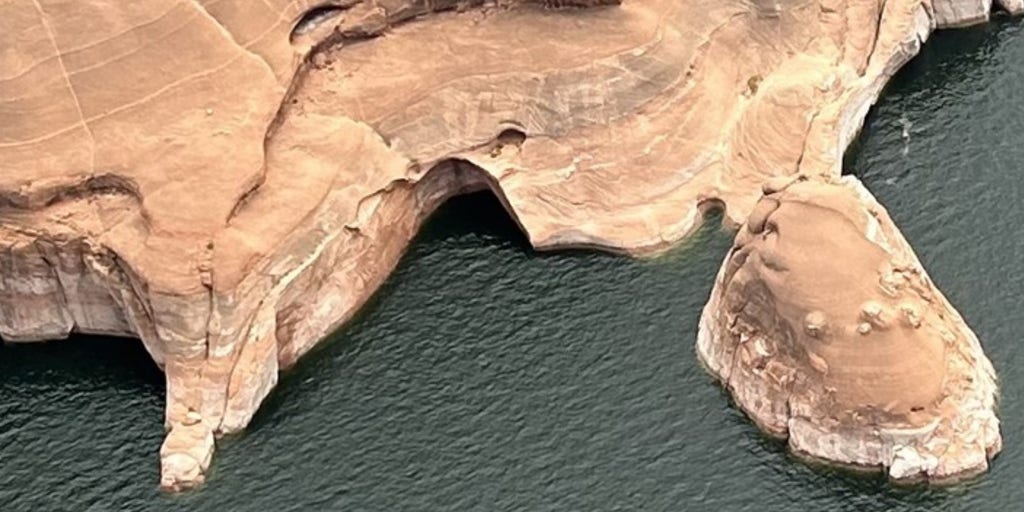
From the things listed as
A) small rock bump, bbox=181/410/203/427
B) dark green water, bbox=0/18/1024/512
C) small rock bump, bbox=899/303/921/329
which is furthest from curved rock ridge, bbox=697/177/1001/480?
small rock bump, bbox=181/410/203/427

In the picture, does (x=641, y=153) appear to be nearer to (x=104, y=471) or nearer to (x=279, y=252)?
(x=279, y=252)

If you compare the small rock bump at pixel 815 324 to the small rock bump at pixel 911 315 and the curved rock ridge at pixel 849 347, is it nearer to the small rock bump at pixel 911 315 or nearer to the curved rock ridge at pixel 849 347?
the curved rock ridge at pixel 849 347

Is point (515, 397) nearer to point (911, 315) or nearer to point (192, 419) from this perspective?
point (192, 419)

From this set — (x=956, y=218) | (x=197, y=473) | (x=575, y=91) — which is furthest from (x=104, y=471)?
(x=956, y=218)

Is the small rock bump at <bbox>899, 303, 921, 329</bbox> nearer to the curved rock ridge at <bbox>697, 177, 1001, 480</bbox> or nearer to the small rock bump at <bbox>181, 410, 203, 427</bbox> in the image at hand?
the curved rock ridge at <bbox>697, 177, 1001, 480</bbox>

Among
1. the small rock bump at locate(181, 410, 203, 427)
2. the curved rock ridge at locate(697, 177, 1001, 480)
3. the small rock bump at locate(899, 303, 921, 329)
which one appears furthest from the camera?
the small rock bump at locate(181, 410, 203, 427)
